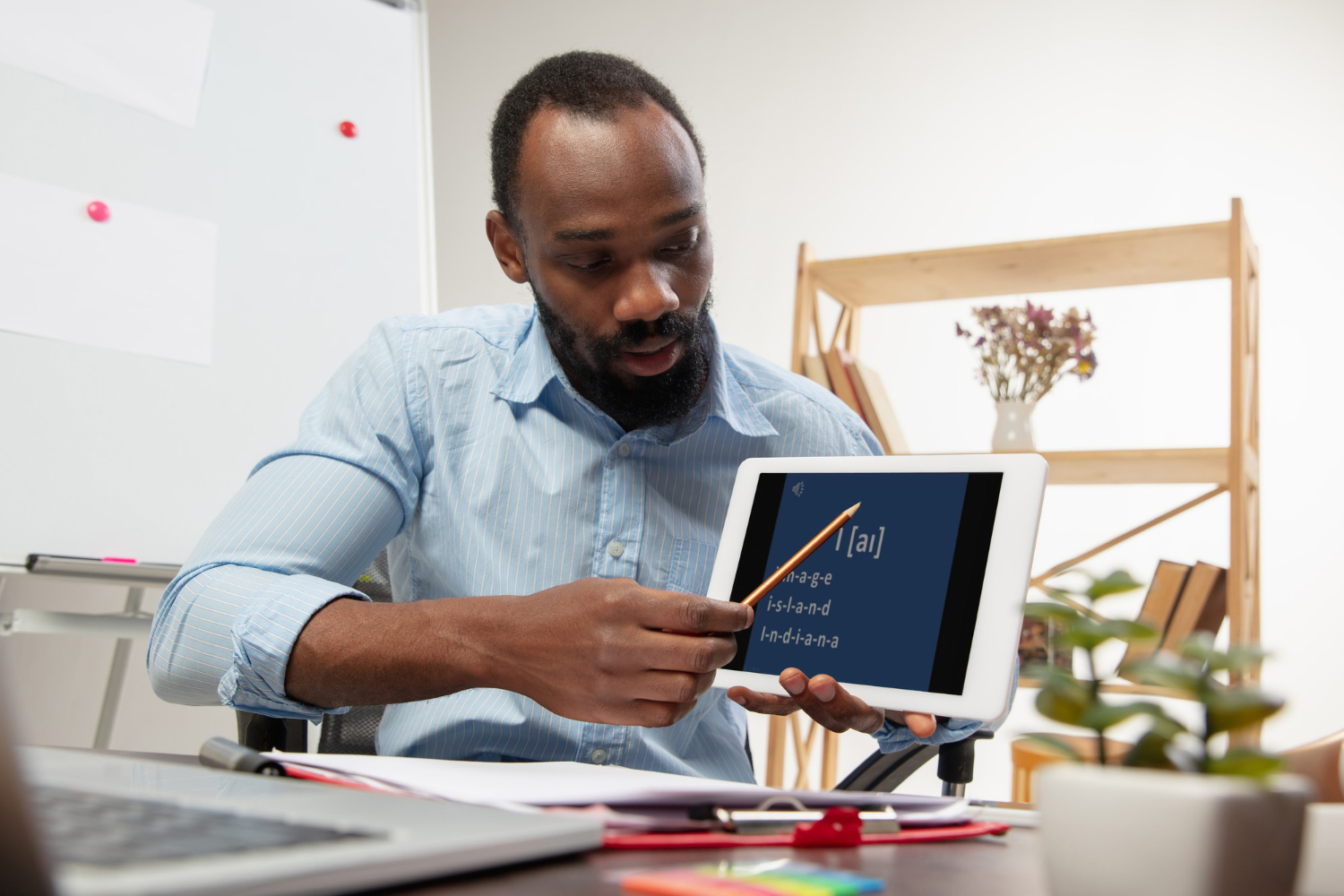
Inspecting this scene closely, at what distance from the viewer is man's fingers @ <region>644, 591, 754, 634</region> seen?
668 millimetres

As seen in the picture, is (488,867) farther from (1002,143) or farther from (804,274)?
(1002,143)

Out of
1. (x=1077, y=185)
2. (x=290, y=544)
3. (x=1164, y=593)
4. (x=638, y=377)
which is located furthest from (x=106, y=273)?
(x=1077, y=185)

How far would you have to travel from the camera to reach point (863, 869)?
45cm

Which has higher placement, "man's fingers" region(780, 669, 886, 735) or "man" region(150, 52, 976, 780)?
"man" region(150, 52, 976, 780)

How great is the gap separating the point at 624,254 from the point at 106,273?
89 cm

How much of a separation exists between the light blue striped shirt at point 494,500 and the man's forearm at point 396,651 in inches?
5.2

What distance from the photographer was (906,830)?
56 centimetres

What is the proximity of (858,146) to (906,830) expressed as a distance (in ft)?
8.22

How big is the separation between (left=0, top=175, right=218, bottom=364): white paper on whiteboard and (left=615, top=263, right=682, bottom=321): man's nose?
854 millimetres

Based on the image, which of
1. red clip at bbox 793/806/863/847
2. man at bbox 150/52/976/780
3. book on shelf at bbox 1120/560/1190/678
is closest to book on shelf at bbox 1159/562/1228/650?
book on shelf at bbox 1120/560/1190/678

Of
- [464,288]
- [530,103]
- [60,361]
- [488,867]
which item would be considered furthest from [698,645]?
[464,288]

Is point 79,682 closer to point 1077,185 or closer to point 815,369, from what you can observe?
point 815,369

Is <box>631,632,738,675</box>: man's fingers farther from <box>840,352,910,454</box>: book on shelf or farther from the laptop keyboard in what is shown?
<box>840,352,910,454</box>: book on shelf

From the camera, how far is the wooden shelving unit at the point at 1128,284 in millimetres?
1857
